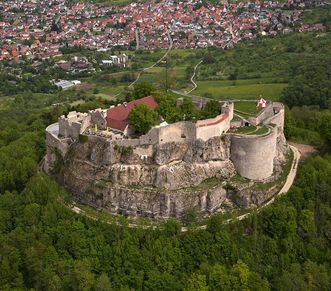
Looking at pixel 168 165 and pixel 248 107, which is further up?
pixel 248 107

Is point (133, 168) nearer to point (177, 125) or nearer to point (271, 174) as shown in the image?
point (177, 125)

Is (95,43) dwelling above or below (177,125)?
below

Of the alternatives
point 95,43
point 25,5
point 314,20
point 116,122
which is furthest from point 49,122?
point 25,5

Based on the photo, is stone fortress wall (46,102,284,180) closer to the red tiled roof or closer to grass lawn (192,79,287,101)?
the red tiled roof

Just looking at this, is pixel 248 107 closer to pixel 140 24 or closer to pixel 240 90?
pixel 240 90

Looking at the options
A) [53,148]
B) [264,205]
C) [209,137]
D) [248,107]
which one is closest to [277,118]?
[248,107]

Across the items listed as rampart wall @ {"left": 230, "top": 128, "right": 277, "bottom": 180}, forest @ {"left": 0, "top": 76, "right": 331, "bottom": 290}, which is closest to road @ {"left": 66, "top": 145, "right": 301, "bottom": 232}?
forest @ {"left": 0, "top": 76, "right": 331, "bottom": 290}

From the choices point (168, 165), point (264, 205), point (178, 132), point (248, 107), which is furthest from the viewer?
point (248, 107)
